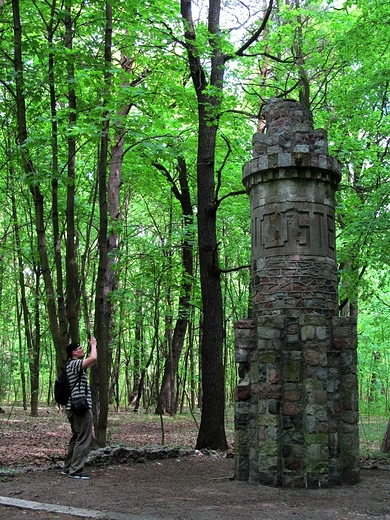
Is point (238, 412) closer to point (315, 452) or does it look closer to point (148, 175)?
point (315, 452)

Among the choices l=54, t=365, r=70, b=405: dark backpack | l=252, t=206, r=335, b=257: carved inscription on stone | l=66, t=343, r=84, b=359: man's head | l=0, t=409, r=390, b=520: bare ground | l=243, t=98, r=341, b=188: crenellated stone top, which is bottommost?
l=0, t=409, r=390, b=520: bare ground

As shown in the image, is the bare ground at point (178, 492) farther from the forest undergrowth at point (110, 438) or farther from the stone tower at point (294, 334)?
the stone tower at point (294, 334)

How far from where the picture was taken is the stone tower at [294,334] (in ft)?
22.7

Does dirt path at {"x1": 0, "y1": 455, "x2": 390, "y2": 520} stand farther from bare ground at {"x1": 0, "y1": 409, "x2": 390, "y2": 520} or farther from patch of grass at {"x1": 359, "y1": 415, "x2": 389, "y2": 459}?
patch of grass at {"x1": 359, "y1": 415, "x2": 389, "y2": 459}

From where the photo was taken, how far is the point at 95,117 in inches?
320

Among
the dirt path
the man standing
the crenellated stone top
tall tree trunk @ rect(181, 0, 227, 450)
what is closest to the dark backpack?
the man standing

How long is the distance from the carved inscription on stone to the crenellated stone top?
513 mm

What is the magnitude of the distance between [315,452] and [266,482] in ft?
2.44

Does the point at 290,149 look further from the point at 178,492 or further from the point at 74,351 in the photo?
the point at 178,492

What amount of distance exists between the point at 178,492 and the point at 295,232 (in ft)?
11.9

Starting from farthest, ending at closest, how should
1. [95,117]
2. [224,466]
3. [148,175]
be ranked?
[148,175], [224,466], [95,117]

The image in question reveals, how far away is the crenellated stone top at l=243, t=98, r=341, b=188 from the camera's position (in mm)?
7418

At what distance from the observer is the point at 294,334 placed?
712 centimetres

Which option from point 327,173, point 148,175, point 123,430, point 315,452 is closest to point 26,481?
point 315,452
